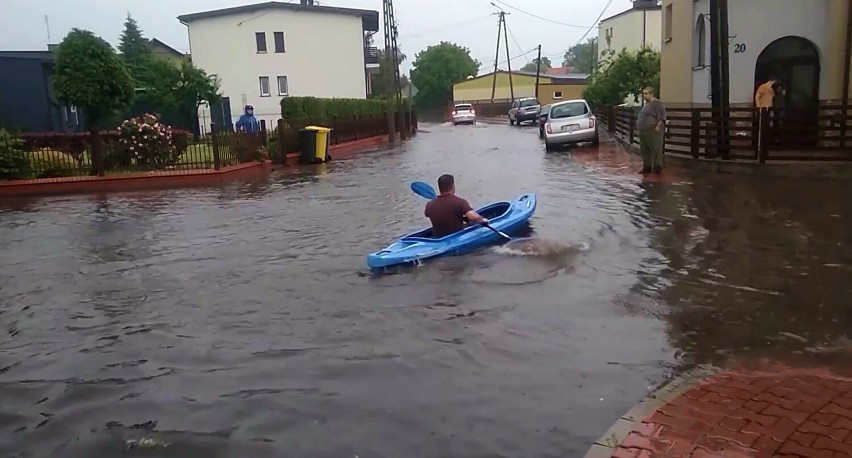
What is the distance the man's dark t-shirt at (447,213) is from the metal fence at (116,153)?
11.9 meters

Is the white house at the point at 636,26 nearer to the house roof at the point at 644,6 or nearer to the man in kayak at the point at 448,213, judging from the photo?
the house roof at the point at 644,6

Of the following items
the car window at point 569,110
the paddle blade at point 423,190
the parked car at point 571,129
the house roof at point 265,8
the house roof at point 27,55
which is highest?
the house roof at point 265,8

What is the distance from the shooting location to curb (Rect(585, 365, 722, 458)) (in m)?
4.23

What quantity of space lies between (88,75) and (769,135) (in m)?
15.4

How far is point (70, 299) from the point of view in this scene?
27.0ft

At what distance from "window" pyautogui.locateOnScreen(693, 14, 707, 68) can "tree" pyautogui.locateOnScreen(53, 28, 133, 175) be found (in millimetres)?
15422

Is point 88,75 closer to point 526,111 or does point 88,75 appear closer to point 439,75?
point 526,111

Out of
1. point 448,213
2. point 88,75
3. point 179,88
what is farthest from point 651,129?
point 179,88

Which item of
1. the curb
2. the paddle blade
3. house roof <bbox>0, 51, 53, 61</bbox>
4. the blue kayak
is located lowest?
the curb

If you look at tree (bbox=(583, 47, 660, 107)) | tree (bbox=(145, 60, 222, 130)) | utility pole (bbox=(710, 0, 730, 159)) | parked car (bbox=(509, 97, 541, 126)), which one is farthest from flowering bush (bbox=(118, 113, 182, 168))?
parked car (bbox=(509, 97, 541, 126))

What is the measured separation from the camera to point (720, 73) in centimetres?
1738

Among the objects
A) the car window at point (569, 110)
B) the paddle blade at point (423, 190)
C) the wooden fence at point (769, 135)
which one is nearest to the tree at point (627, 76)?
the car window at point (569, 110)

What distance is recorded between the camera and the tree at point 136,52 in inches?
1487

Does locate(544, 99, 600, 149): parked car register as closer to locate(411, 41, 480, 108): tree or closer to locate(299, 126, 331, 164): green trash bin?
locate(299, 126, 331, 164): green trash bin
